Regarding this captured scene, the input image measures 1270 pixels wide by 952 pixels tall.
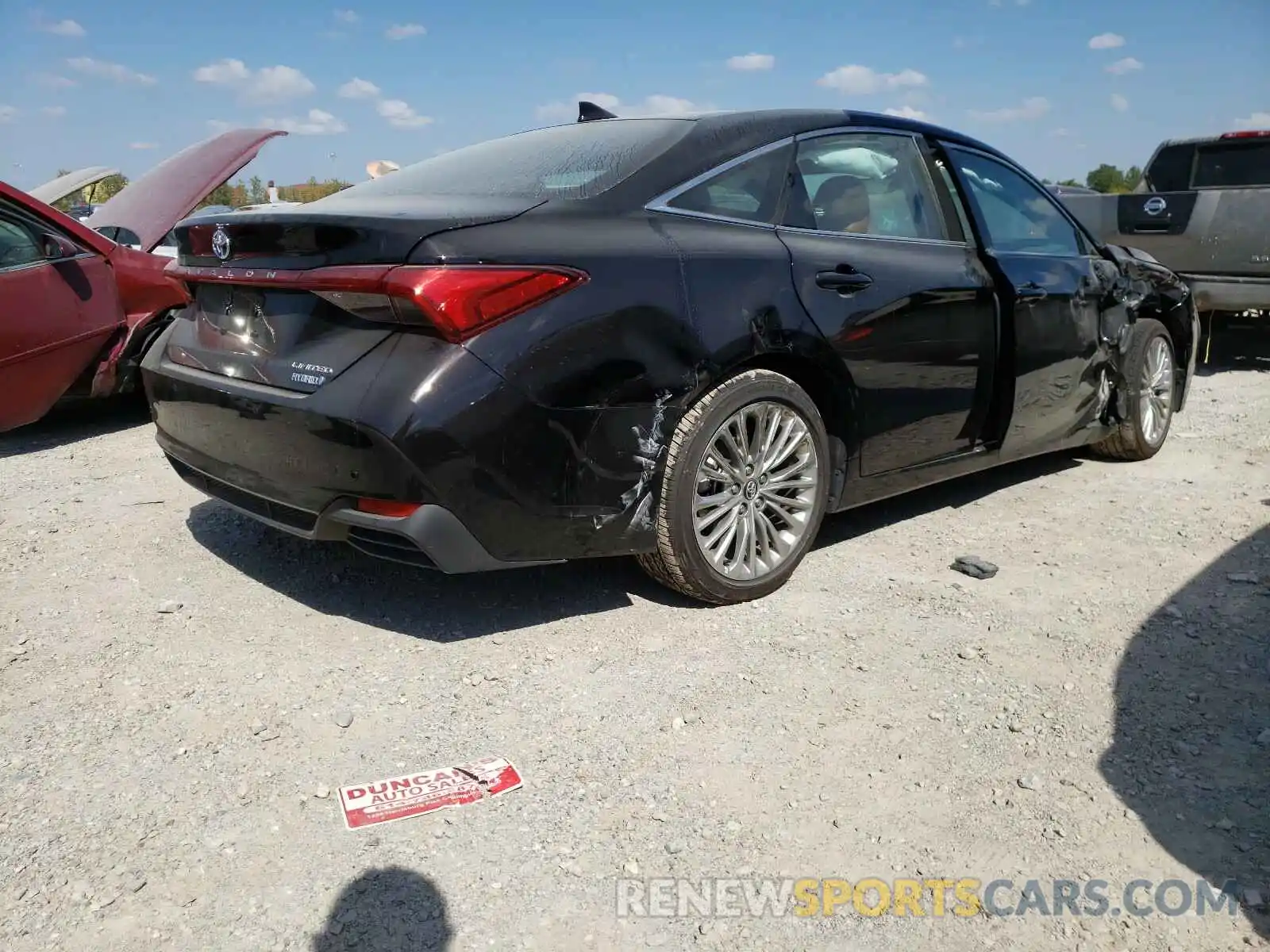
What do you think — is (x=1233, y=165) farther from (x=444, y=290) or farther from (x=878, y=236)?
(x=444, y=290)

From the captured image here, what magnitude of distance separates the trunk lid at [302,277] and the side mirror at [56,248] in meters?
2.76

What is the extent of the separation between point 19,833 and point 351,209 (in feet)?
5.88

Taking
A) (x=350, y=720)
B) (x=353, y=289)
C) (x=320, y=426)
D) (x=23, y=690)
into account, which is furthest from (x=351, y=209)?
(x=23, y=690)

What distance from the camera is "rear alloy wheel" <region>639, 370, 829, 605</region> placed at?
3188 mm

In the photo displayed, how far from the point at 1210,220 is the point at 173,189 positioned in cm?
722

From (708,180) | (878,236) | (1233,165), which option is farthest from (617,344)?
(1233,165)

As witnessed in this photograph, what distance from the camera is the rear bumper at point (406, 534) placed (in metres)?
2.74

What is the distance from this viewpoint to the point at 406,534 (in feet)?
8.97

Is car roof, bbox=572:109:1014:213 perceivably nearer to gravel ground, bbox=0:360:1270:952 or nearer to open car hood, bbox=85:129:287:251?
gravel ground, bbox=0:360:1270:952

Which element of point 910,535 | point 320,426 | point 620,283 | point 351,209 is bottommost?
point 910,535

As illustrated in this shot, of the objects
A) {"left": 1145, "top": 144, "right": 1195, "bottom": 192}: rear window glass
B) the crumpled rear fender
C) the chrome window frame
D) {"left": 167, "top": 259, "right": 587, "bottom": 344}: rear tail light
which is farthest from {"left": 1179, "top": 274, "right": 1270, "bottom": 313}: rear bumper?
{"left": 167, "top": 259, "right": 587, "bottom": 344}: rear tail light

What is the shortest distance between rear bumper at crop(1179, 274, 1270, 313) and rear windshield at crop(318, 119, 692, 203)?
18.9ft

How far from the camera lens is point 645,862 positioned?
2.20 m

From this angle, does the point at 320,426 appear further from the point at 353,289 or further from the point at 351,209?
the point at 351,209
